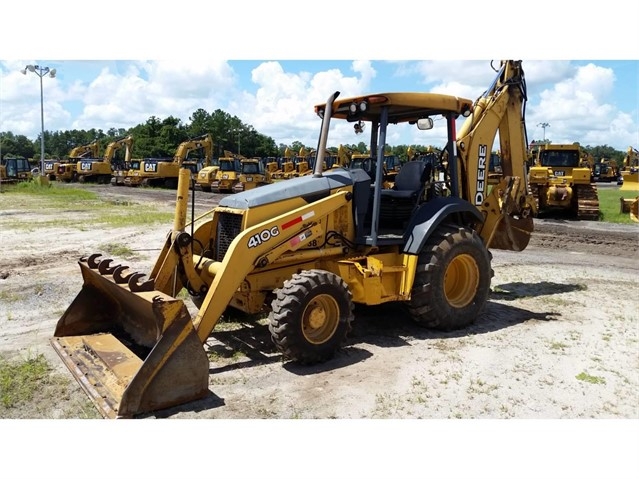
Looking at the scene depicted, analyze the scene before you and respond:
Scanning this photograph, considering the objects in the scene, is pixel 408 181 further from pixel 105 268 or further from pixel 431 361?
pixel 105 268

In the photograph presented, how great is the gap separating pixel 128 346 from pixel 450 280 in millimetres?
3631

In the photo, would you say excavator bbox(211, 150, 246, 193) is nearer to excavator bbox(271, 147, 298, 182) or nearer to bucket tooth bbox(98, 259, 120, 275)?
excavator bbox(271, 147, 298, 182)

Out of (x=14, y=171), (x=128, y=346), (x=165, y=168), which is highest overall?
(x=165, y=168)

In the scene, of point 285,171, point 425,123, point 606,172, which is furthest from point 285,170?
point 425,123

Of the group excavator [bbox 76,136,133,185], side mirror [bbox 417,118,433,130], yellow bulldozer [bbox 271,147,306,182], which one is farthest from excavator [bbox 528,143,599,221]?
excavator [bbox 76,136,133,185]

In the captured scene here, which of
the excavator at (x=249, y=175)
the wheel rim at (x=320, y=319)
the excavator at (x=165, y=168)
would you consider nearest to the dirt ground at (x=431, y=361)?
the wheel rim at (x=320, y=319)

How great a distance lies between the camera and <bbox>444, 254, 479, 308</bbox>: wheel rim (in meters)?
6.53

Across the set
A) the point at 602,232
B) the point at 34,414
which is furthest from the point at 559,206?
the point at 34,414

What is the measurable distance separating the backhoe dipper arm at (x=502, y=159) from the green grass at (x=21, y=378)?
16.9 ft

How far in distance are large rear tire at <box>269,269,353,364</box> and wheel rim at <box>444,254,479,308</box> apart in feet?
5.65

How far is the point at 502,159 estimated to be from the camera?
26.4 ft

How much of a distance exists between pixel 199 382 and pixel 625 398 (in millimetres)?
3420

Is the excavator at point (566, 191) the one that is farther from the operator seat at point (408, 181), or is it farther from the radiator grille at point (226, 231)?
the radiator grille at point (226, 231)

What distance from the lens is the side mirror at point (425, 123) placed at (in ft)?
22.0
